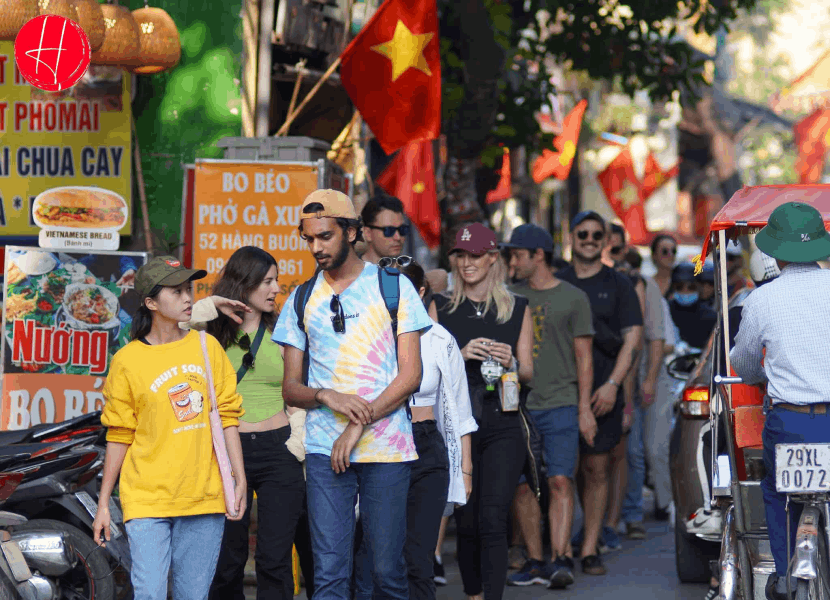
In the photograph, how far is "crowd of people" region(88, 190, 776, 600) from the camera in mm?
5238

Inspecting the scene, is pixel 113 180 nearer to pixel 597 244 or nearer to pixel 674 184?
pixel 597 244

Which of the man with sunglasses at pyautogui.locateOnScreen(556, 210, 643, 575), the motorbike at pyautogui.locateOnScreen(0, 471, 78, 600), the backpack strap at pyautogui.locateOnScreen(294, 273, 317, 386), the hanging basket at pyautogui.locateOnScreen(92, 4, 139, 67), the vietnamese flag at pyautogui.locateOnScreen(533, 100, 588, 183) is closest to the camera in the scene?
the backpack strap at pyautogui.locateOnScreen(294, 273, 317, 386)

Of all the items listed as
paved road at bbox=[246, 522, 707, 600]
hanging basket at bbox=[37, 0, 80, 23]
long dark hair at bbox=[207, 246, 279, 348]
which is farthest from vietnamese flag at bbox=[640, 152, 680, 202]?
long dark hair at bbox=[207, 246, 279, 348]

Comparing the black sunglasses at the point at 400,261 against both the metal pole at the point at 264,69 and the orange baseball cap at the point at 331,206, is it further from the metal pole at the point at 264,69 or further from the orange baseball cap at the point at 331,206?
the metal pole at the point at 264,69

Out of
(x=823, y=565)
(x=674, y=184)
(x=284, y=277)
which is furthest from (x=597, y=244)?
(x=674, y=184)

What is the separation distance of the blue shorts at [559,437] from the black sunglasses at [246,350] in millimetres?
2770

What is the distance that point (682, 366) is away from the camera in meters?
8.82

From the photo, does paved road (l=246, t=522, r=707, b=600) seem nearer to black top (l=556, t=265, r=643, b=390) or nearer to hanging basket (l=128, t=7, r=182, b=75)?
black top (l=556, t=265, r=643, b=390)

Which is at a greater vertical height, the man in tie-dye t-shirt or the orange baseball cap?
the orange baseball cap

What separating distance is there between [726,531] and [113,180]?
16.6 ft

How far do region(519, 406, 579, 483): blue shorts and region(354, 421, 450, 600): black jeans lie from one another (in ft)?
8.29

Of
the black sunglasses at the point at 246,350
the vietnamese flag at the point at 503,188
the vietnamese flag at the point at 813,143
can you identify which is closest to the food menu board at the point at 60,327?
the black sunglasses at the point at 246,350

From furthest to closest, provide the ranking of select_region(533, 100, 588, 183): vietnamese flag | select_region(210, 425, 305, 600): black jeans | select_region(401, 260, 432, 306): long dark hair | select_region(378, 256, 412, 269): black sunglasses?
select_region(533, 100, 588, 183): vietnamese flag, select_region(401, 260, 432, 306): long dark hair, select_region(378, 256, 412, 269): black sunglasses, select_region(210, 425, 305, 600): black jeans

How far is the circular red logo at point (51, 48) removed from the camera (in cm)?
729
